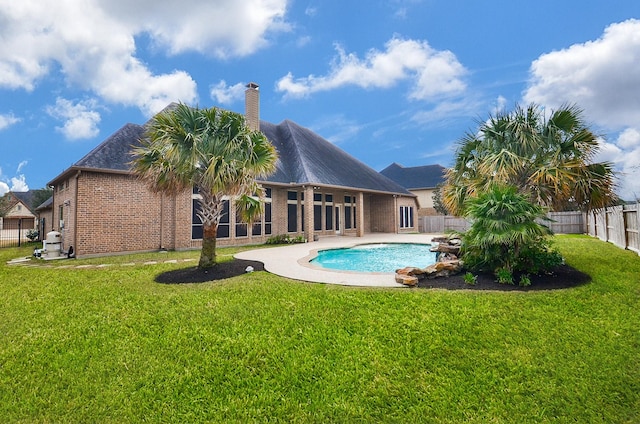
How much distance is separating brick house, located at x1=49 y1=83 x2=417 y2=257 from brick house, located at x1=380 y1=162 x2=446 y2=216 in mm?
12106

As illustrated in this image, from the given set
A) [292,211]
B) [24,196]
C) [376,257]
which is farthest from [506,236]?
[24,196]

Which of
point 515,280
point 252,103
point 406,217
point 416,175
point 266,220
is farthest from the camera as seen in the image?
point 416,175

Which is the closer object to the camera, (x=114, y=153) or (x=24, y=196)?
(x=114, y=153)

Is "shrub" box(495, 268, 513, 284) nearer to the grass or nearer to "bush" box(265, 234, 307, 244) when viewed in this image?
the grass

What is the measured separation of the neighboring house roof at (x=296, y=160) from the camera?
13.4m

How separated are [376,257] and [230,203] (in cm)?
814

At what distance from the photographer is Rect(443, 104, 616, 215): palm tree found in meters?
7.71

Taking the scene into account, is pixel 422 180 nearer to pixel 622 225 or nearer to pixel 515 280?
pixel 622 225

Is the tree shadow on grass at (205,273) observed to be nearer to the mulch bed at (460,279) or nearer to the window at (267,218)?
the mulch bed at (460,279)

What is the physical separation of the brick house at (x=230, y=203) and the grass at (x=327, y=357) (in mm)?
7098

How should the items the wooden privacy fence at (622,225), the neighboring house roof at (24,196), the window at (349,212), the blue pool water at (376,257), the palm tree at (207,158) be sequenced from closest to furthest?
the palm tree at (207,158) → the wooden privacy fence at (622,225) → the blue pool water at (376,257) → the window at (349,212) → the neighboring house roof at (24,196)

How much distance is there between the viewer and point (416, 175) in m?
42.0

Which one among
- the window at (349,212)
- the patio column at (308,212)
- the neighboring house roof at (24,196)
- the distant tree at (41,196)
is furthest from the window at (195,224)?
the neighboring house roof at (24,196)

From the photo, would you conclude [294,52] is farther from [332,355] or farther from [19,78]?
[332,355]
